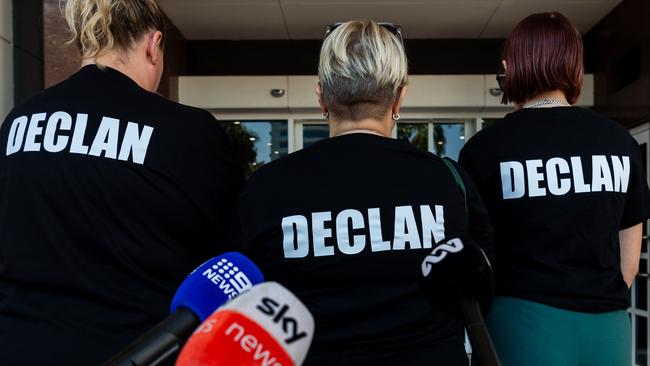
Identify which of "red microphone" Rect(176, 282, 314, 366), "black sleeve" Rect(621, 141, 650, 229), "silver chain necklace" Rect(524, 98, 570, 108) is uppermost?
"silver chain necklace" Rect(524, 98, 570, 108)

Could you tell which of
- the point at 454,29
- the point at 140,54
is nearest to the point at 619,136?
the point at 140,54

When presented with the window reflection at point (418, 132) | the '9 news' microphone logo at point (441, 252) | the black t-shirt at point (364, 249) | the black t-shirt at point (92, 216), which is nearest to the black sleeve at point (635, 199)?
the black t-shirt at point (364, 249)

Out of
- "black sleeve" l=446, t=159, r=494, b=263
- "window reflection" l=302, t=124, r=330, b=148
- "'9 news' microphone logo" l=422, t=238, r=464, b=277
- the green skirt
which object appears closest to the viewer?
"'9 news' microphone logo" l=422, t=238, r=464, b=277

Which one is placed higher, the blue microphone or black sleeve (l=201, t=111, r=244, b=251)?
black sleeve (l=201, t=111, r=244, b=251)

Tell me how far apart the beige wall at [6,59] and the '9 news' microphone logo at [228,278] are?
3.62m

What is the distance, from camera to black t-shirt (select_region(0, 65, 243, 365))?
4.08 ft

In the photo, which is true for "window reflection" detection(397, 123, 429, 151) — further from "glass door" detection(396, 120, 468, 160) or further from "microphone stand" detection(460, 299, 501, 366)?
"microphone stand" detection(460, 299, 501, 366)

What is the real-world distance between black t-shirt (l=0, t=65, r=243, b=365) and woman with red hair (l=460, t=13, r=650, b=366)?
0.81 meters

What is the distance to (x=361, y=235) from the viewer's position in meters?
1.23

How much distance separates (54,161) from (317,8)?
499cm

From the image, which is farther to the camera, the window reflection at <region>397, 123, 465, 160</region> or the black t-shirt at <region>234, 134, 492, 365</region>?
the window reflection at <region>397, 123, 465, 160</region>

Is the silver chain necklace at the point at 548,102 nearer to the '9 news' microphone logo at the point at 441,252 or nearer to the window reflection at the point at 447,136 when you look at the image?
the '9 news' microphone logo at the point at 441,252

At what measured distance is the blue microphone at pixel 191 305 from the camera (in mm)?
674

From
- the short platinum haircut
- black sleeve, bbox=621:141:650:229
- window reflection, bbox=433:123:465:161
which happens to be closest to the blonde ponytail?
the short platinum haircut
